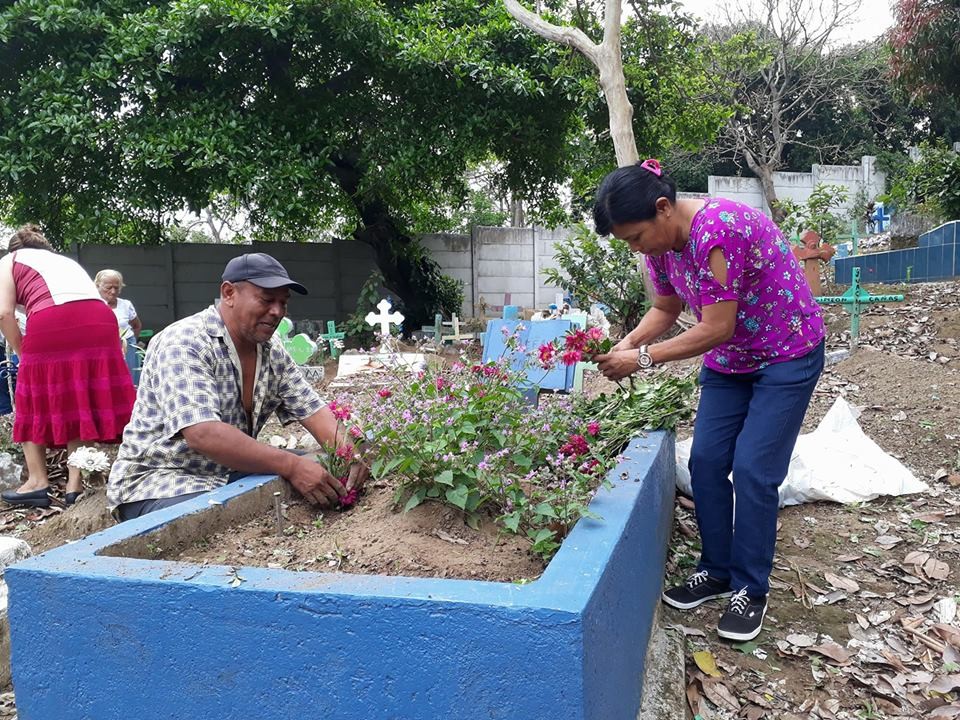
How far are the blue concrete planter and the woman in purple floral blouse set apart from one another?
89 cm

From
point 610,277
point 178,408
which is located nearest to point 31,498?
point 178,408

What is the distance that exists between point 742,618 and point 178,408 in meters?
1.97

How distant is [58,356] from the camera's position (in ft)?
12.8

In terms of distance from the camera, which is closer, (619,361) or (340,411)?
(619,361)

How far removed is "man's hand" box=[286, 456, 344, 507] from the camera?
2424 mm

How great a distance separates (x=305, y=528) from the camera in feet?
7.57

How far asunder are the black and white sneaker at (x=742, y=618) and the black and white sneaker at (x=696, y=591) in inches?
7.6

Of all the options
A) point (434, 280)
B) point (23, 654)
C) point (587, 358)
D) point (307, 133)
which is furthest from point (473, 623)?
point (434, 280)

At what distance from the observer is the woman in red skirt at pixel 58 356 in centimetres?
387

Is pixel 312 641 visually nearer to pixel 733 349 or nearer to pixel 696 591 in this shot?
pixel 733 349

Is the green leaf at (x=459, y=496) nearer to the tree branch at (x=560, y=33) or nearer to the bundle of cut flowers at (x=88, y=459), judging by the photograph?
the bundle of cut flowers at (x=88, y=459)

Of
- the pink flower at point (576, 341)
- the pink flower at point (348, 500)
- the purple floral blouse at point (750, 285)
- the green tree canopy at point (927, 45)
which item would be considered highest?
the green tree canopy at point (927, 45)

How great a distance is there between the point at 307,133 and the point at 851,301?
6129 millimetres

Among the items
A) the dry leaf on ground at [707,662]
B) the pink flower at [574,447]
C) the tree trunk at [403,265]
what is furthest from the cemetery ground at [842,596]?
the tree trunk at [403,265]
